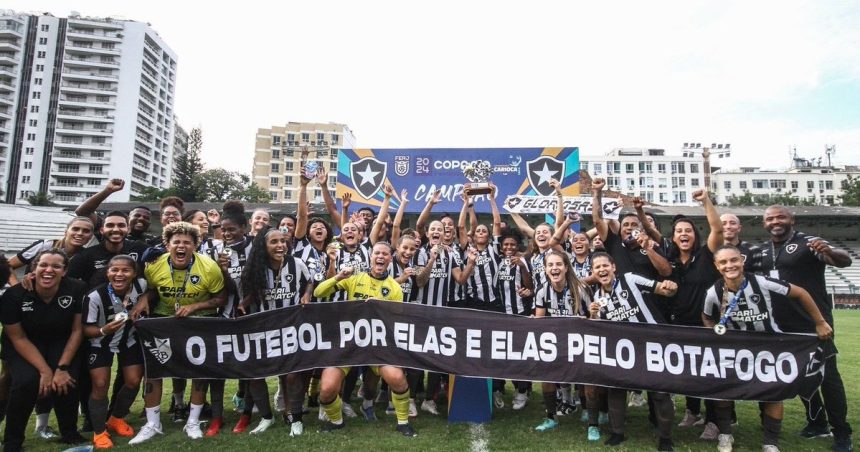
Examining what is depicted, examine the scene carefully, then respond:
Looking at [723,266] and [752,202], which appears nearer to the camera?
[723,266]

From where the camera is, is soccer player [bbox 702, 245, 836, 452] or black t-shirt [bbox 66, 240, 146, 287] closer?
soccer player [bbox 702, 245, 836, 452]

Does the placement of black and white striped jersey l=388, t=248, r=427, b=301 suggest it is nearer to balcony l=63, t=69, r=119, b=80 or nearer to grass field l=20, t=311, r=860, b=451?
grass field l=20, t=311, r=860, b=451

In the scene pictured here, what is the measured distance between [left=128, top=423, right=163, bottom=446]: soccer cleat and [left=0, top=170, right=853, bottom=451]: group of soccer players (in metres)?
0.01

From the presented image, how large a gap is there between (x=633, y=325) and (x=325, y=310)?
3.13 m

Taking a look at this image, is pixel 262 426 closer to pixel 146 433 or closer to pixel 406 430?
pixel 146 433

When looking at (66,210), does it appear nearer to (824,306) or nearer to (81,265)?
(81,265)

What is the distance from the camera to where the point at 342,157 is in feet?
47.8

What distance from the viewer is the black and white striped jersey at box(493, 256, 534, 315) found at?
6.17 metres

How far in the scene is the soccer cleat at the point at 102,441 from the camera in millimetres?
4410

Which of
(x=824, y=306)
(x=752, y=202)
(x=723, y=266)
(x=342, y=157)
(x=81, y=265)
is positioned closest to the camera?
(x=723, y=266)

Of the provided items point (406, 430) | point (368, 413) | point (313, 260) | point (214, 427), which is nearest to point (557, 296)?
point (406, 430)

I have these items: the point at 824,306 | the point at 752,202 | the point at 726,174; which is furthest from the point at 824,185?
the point at 824,306

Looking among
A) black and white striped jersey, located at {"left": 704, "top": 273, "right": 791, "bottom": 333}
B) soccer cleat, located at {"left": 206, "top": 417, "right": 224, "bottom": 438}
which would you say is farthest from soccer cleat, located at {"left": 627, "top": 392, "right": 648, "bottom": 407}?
soccer cleat, located at {"left": 206, "top": 417, "right": 224, "bottom": 438}

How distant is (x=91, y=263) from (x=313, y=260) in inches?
92.1
